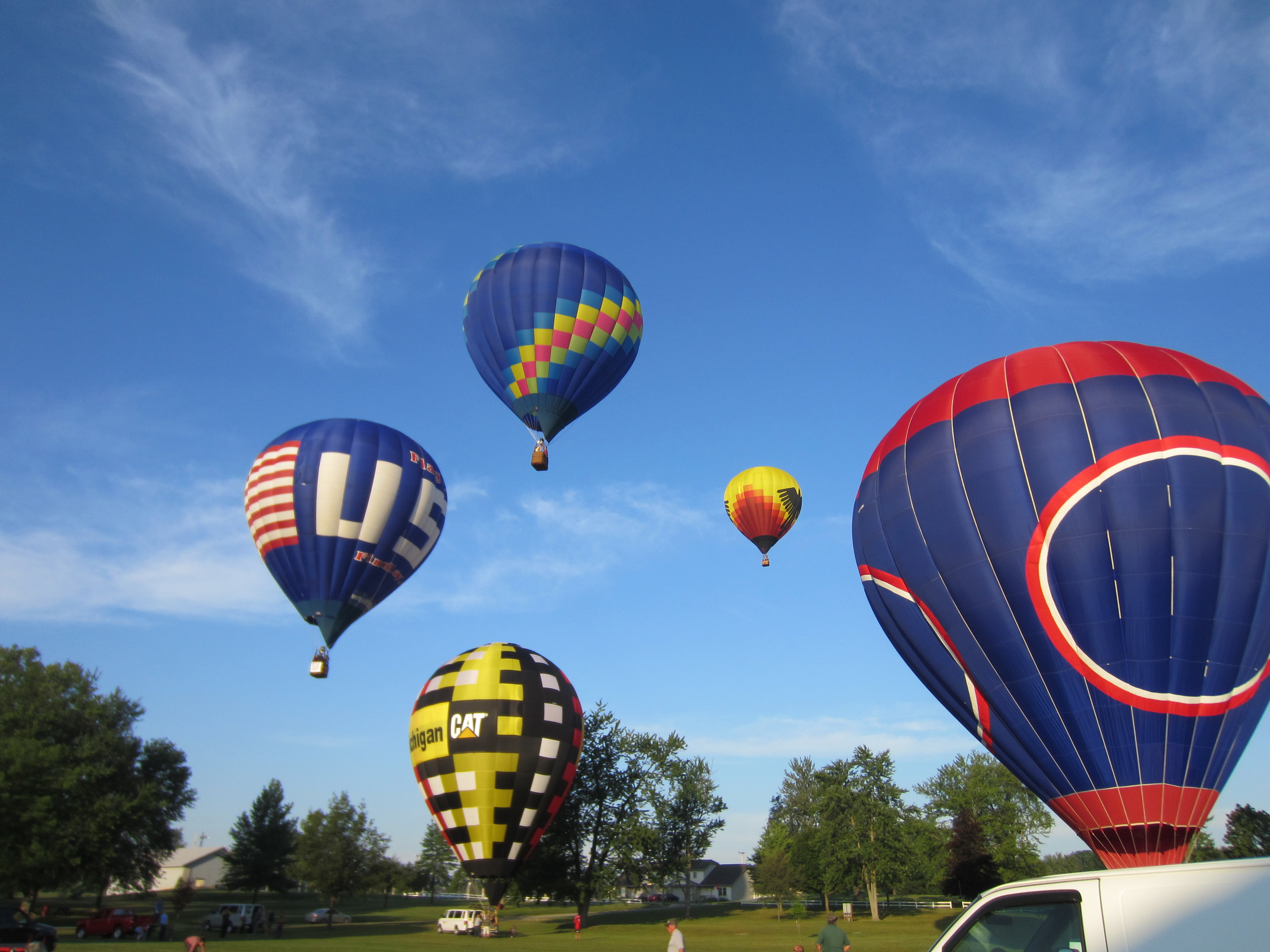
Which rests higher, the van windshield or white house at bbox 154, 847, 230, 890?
the van windshield

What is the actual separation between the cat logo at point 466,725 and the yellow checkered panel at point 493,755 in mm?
20

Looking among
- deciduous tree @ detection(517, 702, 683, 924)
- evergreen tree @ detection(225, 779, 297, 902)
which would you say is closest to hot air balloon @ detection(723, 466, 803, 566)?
deciduous tree @ detection(517, 702, 683, 924)

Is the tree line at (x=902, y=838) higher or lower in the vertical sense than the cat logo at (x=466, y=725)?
lower

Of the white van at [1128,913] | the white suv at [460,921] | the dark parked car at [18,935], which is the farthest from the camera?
the white suv at [460,921]

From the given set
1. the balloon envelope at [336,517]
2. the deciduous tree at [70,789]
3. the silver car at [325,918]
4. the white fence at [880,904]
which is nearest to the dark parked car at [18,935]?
the balloon envelope at [336,517]

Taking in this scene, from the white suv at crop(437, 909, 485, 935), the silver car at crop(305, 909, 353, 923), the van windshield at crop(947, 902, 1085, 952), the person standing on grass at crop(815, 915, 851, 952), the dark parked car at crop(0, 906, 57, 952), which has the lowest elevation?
the silver car at crop(305, 909, 353, 923)

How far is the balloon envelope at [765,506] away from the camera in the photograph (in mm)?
38531

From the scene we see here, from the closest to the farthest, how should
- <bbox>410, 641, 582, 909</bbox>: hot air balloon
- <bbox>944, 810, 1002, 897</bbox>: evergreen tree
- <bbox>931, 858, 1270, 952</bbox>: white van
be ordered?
1. <bbox>931, 858, 1270, 952</bbox>: white van
2. <bbox>410, 641, 582, 909</bbox>: hot air balloon
3. <bbox>944, 810, 1002, 897</bbox>: evergreen tree

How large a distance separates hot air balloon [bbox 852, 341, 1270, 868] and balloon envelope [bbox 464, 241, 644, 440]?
37.6ft

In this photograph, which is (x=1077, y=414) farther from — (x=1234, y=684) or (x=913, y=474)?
A: (x=1234, y=684)

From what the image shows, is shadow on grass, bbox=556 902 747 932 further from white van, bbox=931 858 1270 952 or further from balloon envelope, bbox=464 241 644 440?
white van, bbox=931 858 1270 952

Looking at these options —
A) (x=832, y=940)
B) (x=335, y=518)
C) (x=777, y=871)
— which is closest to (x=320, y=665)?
(x=335, y=518)

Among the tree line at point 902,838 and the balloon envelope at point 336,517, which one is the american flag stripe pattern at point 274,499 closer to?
the balloon envelope at point 336,517

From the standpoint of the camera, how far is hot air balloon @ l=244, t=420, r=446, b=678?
23.2 metres
